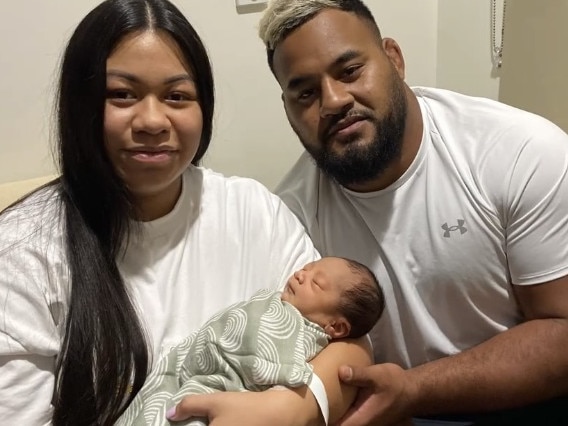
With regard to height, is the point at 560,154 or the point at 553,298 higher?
the point at 560,154

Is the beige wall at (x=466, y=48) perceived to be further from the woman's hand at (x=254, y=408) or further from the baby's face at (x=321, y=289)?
the woman's hand at (x=254, y=408)

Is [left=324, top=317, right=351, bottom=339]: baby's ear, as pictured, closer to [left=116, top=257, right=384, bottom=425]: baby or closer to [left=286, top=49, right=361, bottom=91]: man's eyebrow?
[left=116, top=257, right=384, bottom=425]: baby

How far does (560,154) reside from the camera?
1.35 metres

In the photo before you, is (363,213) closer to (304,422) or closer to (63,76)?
(304,422)

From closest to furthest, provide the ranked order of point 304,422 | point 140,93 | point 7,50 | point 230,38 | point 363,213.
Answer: point 304,422
point 140,93
point 363,213
point 7,50
point 230,38

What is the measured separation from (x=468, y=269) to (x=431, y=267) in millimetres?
80

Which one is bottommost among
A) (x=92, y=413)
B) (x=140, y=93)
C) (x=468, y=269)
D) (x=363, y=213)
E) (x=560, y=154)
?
(x=92, y=413)

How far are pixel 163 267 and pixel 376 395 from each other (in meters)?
0.50

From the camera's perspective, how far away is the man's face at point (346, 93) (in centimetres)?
141

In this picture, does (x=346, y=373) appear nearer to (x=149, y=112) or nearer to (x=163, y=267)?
(x=163, y=267)

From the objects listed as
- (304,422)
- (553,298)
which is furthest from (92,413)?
(553,298)

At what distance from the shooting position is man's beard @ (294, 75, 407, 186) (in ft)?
4.64

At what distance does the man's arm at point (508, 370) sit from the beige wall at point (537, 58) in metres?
0.73

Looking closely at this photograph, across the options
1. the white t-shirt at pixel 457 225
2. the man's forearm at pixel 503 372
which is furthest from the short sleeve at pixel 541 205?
the man's forearm at pixel 503 372
